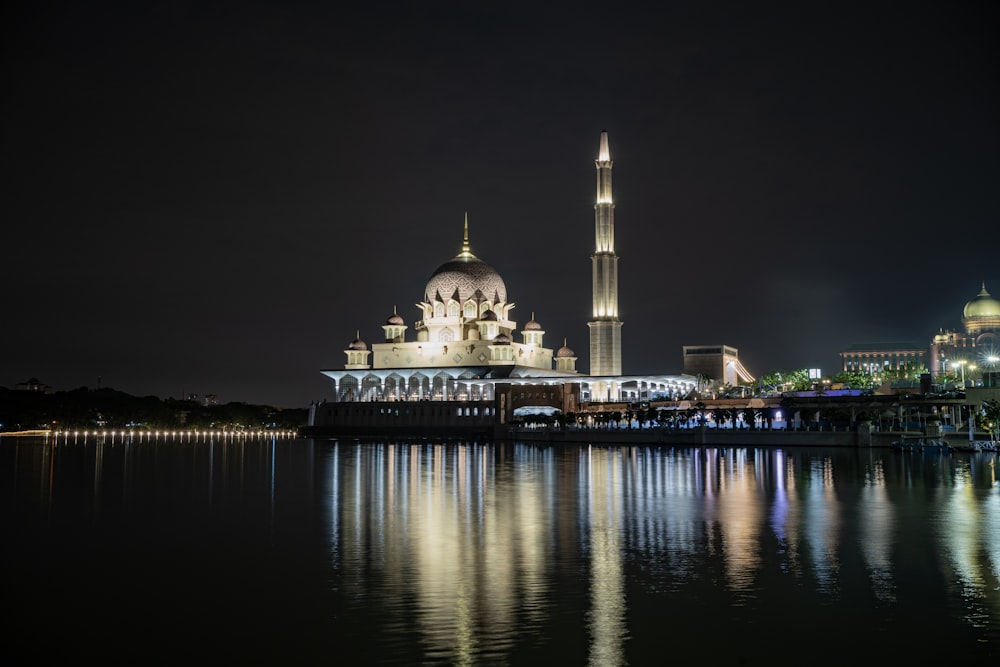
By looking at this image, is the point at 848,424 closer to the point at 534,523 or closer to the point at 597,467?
the point at 597,467

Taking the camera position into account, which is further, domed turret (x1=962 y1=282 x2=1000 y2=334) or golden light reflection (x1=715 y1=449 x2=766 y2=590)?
domed turret (x1=962 y1=282 x2=1000 y2=334)

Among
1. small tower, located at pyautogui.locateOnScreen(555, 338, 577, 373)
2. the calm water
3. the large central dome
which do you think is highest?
the large central dome

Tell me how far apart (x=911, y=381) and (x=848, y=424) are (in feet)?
115

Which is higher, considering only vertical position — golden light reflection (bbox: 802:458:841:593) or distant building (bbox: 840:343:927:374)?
distant building (bbox: 840:343:927:374)

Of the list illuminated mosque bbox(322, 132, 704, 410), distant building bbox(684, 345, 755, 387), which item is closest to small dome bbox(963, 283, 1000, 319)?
distant building bbox(684, 345, 755, 387)

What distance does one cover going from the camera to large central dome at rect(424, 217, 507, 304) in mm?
103438

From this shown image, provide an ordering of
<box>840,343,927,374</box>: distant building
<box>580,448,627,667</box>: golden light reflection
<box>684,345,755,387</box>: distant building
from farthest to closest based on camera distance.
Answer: <box>840,343,927,374</box>: distant building < <box>684,345,755,387</box>: distant building < <box>580,448,627,667</box>: golden light reflection

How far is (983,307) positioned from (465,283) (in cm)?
8386

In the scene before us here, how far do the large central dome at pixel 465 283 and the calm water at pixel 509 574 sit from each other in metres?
72.7

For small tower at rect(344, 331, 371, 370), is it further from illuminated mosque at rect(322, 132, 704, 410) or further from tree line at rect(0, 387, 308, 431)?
tree line at rect(0, 387, 308, 431)

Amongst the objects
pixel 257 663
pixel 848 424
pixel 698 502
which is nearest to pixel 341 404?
pixel 848 424

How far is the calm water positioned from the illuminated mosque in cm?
6234

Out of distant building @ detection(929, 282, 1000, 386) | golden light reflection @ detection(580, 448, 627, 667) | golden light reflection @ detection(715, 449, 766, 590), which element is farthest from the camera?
distant building @ detection(929, 282, 1000, 386)

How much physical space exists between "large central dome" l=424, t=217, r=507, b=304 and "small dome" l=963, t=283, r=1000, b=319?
7848 centimetres
